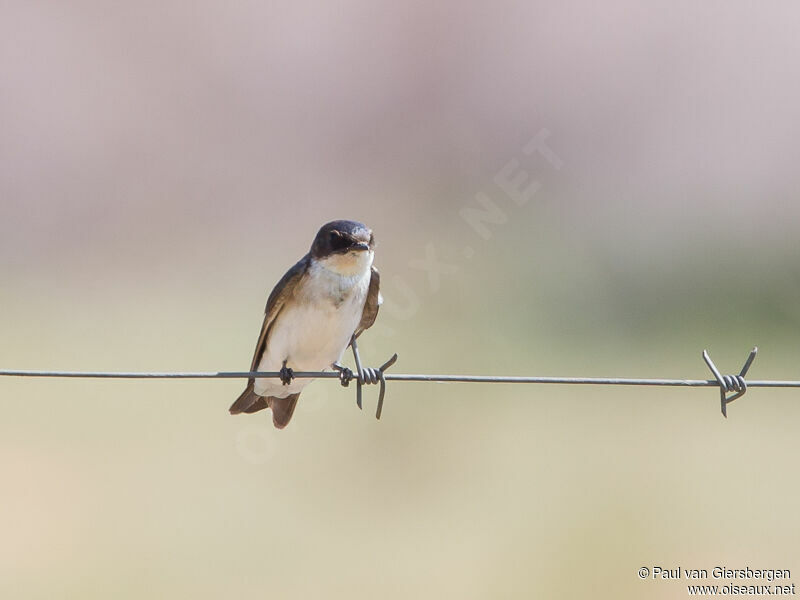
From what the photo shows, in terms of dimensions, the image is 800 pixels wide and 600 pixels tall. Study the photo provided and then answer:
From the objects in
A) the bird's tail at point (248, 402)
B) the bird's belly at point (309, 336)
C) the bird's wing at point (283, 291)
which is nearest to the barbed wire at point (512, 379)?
the bird's belly at point (309, 336)

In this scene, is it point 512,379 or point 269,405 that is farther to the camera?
point 269,405

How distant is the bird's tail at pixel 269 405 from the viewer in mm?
7145

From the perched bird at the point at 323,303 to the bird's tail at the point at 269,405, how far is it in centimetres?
17

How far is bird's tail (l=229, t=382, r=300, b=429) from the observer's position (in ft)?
23.4

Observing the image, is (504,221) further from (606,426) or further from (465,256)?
(606,426)

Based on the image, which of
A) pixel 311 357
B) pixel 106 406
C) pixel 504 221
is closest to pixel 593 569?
pixel 311 357

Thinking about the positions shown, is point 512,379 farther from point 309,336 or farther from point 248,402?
point 248,402

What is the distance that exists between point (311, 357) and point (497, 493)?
826 centimetres

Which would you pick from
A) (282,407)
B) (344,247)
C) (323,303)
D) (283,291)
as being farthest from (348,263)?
(282,407)

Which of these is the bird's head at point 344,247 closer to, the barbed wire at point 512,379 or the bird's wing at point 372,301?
the bird's wing at point 372,301

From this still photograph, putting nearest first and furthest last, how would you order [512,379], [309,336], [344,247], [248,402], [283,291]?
[512,379]
[344,247]
[309,336]
[283,291]
[248,402]

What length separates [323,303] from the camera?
258 inches

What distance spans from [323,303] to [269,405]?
995 millimetres

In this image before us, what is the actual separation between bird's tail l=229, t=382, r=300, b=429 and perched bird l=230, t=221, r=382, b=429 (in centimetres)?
17
